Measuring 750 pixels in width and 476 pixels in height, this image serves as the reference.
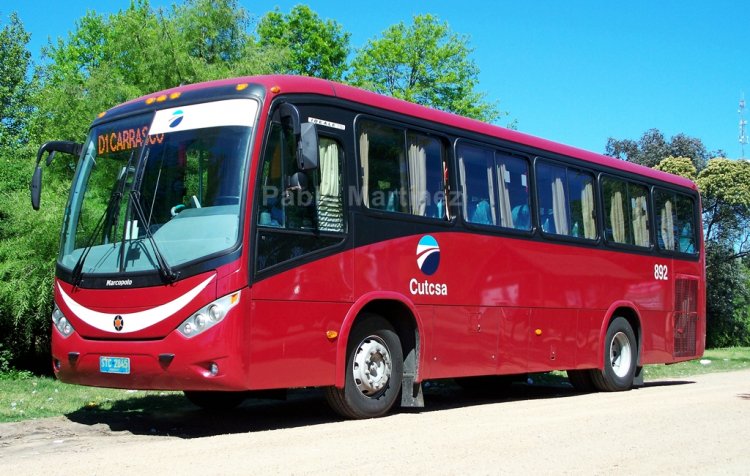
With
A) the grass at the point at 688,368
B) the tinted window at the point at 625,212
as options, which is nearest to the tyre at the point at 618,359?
the tinted window at the point at 625,212

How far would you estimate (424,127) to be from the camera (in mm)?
11148

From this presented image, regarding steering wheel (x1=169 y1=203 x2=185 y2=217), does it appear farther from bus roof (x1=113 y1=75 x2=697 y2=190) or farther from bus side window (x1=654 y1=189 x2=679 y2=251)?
bus side window (x1=654 y1=189 x2=679 y2=251)

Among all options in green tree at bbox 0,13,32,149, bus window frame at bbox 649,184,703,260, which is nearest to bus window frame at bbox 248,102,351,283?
bus window frame at bbox 649,184,703,260

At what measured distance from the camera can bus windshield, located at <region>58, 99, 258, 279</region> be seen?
8.73 m

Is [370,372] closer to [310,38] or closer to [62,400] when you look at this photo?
[62,400]

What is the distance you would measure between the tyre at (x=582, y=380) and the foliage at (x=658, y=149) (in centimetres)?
3705

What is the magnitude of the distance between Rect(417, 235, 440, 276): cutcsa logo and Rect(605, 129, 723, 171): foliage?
41.6 m

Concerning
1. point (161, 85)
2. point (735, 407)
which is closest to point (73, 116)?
point (161, 85)

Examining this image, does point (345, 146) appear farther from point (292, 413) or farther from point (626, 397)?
point (626, 397)

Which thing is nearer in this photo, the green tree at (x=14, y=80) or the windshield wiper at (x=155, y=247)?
the windshield wiper at (x=155, y=247)

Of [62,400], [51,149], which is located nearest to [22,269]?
[62,400]

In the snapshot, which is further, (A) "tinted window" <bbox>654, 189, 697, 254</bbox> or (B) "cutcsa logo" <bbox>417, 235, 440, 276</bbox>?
(A) "tinted window" <bbox>654, 189, 697, 254</bbox>

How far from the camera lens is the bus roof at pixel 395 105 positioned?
30.8 feet

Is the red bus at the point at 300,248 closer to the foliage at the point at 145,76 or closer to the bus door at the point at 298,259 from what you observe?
the bus door at the point at 298,259
